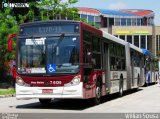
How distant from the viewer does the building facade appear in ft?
331

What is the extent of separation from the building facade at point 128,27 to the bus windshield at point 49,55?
80.1 metres

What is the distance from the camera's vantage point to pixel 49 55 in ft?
54.6

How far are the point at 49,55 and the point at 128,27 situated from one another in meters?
86.1

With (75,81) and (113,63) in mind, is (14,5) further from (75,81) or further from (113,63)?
(75,81)

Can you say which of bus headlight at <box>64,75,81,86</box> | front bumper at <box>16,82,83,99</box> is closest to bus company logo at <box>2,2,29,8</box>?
front bumper at <box>16,82,83,99</box>

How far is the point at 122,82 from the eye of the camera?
24.5m

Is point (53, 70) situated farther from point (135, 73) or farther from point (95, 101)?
point (135, 73)

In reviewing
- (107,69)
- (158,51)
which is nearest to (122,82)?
→ (107,69)

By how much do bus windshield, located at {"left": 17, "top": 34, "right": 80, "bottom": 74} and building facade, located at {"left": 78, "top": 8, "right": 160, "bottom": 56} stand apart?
80.1 meters

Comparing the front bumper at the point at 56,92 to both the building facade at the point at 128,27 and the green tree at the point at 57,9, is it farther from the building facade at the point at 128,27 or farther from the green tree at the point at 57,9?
the building facade at the point at 128,27

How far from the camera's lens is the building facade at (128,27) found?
101 m

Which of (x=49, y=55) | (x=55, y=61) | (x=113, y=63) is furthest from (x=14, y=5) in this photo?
(x=55, y=61)

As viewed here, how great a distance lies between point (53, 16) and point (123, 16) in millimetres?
58407

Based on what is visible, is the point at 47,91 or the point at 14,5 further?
the point at 14,5
